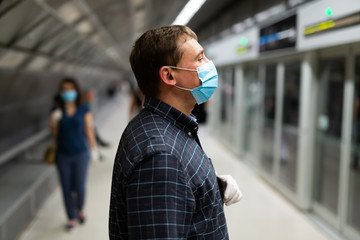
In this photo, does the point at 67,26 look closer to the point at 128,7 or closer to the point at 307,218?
the point at 128,7

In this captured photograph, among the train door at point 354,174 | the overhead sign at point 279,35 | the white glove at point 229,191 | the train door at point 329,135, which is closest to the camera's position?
the white glove at point 229,191

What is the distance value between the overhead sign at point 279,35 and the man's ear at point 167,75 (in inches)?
145

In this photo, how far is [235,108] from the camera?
7984 millimetres

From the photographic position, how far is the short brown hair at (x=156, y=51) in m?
1.05

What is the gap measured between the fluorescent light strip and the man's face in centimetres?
15

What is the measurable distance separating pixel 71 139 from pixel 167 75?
2822 mm

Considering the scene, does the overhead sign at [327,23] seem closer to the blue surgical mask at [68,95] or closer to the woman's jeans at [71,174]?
the blue surgical mask at [68,95]

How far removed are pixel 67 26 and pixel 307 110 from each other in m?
4.03

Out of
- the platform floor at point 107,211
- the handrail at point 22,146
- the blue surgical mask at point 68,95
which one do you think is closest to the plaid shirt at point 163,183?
the platform floor at point 107,211

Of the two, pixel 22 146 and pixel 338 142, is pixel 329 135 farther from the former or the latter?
pixel 22 146

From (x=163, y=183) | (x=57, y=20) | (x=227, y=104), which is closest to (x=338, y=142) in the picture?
(x=163, y=183)

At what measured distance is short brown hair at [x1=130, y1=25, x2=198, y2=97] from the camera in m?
1.05

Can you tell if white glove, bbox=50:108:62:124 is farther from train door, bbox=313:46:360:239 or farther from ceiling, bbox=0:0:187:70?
train door, bbox=313:46:360:239

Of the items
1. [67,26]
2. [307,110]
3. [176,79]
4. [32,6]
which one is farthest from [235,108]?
[176,79]
